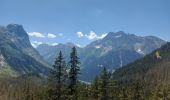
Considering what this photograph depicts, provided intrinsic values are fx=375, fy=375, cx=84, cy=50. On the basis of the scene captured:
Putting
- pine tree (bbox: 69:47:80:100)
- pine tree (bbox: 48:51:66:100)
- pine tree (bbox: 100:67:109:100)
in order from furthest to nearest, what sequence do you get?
pine tree (bbox: 100:67:109:100) → pine tree (bbox: 69:47:80:100) → pine tree (bbox: 48:51:66:100)

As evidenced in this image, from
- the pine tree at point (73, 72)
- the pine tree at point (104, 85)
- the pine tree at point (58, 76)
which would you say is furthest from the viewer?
the pine tree at point (104, 85)

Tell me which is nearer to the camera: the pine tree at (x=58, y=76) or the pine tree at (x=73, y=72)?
the pine tree at (x=58, y=76)

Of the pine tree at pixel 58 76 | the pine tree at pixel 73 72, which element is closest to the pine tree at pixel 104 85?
the pine tree at pixel 73 72

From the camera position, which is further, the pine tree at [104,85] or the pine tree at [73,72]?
the pine tree at [104,85]

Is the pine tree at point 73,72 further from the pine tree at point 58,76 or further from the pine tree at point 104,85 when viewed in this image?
the pine tree at point 104,85

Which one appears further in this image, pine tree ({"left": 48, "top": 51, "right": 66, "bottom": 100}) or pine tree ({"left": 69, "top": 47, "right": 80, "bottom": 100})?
pine tree ({"left": 69, "top": 47, "right": 80, "bottom": 100})

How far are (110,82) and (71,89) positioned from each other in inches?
317

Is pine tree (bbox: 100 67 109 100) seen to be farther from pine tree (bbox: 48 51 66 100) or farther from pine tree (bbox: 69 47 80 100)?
pine tree (bbox: 48 51 66 100)

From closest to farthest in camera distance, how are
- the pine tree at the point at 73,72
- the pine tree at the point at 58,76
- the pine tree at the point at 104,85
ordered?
the pine tree at the point at 58,76, the pine tree at the point at 73,72, the pine tree at the point at 104,85

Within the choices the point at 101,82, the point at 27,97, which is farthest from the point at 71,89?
the point at 27,97

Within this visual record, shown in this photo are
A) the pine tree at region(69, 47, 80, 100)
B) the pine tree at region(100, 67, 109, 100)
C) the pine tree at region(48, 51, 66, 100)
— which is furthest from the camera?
the pine tree at region(100, 67, 109, 100)

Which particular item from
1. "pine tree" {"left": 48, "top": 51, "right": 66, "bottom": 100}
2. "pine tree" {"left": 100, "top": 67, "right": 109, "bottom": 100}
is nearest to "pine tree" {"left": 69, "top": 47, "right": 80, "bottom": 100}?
"pine tree" {"left": 48, "top": 51, "right": 66, "bottom": 100}

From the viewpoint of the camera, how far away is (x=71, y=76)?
43062 millimetres

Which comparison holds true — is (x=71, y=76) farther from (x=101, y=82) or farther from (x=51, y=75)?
(x=101, y=82)
